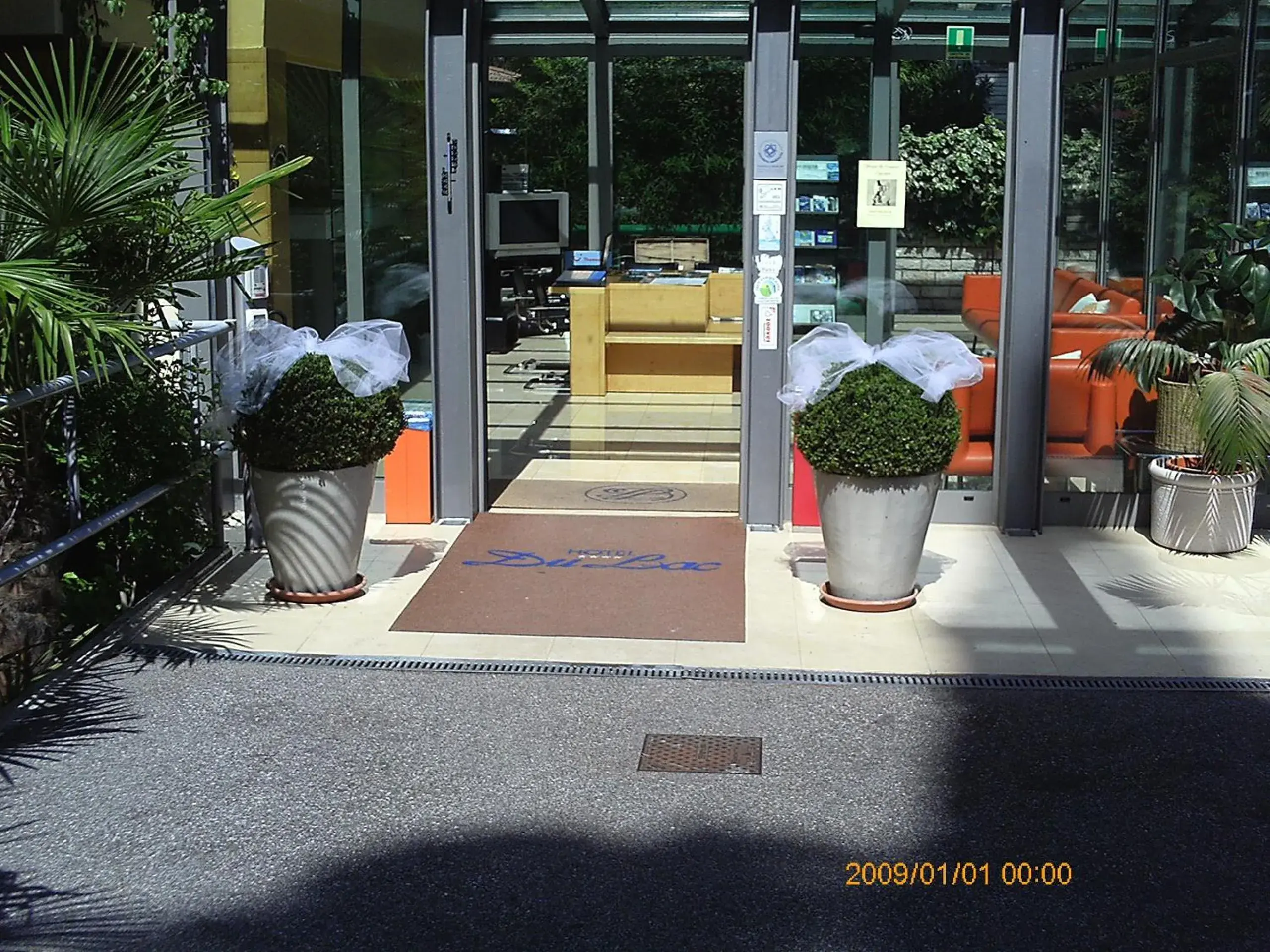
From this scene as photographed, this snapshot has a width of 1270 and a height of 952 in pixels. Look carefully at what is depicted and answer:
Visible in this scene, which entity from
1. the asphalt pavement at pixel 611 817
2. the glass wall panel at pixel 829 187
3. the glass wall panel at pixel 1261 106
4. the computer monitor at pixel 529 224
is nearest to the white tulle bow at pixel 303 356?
the asphalt pavement at pixel 611 817

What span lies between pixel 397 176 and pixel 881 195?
103 inches

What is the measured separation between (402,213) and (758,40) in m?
2.14

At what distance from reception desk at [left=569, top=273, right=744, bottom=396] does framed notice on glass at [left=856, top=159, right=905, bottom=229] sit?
440cm

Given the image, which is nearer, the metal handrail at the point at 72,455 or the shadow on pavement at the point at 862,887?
the shadow on pavement at the point at 862,887

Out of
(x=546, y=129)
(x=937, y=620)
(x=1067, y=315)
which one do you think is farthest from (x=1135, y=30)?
(x=546, y=129)

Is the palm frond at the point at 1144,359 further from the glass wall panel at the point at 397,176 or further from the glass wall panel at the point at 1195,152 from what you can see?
the glass wall panel at the point at 397,176

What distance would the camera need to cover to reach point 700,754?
4934 millimetres

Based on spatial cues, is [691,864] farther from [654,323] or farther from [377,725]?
[654,323]

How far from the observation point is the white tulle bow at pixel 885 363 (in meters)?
6.32

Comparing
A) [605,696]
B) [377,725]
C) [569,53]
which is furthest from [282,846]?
[569,53]

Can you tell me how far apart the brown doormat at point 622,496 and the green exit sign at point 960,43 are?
269 cm

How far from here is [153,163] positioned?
554 cm

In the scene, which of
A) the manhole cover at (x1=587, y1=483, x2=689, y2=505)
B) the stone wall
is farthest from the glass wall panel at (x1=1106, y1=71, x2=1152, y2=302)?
the manhole cover at (x1=587, y1=483, x2=689, y2=505)

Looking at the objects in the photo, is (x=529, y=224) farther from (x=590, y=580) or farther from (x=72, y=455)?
(x=72, y=455)
